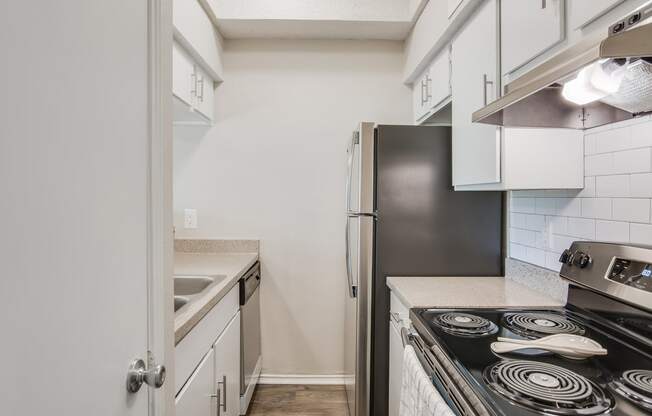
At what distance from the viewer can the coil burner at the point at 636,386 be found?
2.45 ft

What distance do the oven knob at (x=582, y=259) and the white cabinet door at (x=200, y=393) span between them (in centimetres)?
138

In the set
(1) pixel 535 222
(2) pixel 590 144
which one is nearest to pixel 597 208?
(2) pixel 590 144

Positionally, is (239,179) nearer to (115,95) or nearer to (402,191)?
(402,191)

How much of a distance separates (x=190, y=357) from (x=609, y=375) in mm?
1181

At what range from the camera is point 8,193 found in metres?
0.47

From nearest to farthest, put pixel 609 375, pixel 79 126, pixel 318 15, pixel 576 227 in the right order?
1. pixel 79 126
2. pixel 609 375
3. pixel 576 227
4. pixel 318 15

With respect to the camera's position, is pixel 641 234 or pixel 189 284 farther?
pixel 189 284

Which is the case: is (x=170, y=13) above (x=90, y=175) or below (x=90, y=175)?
above

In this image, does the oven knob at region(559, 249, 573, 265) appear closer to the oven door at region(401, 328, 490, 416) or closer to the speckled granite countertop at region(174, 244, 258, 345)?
the oven door at region(401, 328, 490, 416)

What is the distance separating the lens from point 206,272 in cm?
196

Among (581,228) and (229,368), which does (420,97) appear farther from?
(229,368)

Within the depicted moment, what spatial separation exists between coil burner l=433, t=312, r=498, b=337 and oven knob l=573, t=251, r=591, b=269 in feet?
1.26

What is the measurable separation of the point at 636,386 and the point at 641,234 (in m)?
0.54

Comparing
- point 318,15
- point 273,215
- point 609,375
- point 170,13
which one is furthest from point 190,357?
point 318,15
